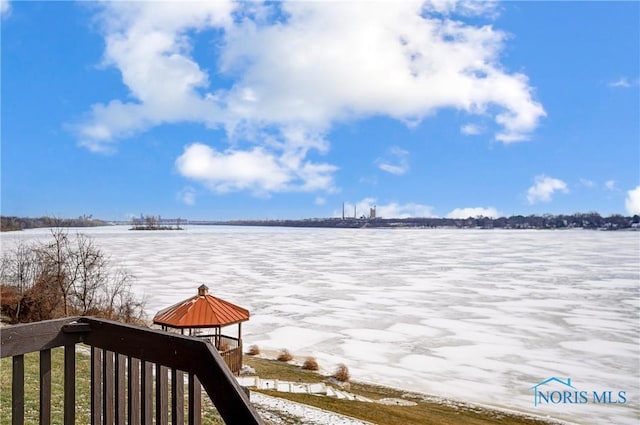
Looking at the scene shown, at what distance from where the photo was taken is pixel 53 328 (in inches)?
86.5

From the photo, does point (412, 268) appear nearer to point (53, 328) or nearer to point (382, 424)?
point (382, 424)

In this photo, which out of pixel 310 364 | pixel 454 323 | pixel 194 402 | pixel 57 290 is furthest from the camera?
pixel 57 290

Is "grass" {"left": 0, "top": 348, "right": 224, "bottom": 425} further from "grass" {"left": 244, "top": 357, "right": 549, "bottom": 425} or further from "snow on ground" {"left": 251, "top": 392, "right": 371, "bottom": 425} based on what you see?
"grass" {"left": 244, "top": 357, "right": 549, "bottom": 425}

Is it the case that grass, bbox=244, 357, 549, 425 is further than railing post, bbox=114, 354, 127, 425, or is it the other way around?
grass, bbox=244, 357, 549, 425

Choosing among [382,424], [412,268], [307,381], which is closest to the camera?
[382,424]

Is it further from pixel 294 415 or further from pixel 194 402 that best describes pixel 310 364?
pixel 194 402

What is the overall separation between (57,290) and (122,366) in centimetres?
1793

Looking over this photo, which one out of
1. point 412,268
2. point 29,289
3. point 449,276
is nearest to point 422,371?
point 29,289

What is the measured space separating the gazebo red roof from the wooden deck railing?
834 cm

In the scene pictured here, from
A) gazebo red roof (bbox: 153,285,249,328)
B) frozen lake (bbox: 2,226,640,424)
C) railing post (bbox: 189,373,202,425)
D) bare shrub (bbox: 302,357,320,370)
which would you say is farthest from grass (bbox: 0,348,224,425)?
frozen lake (bbox: 2,226,640,424)

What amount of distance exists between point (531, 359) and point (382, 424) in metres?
6.76

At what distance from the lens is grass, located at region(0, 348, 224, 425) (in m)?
4.99

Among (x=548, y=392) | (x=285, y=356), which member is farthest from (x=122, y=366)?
(x=285, y=356)

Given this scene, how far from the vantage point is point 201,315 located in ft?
34.4
